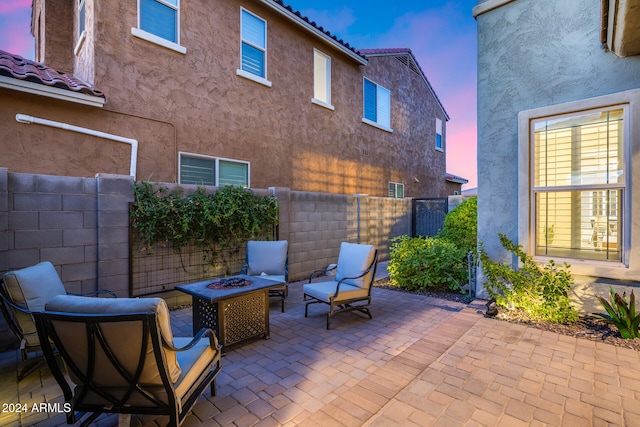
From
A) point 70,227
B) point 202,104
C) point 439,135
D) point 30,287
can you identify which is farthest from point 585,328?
point 439,135

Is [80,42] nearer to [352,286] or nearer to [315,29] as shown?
[315,29]

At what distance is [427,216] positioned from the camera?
11.2 m

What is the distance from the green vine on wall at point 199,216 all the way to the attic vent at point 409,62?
10213 mm

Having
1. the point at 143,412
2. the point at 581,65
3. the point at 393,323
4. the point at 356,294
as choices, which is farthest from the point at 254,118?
the point at 143,412

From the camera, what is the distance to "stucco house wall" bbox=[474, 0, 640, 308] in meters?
4.03

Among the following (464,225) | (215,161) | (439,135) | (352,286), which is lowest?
(352,286)

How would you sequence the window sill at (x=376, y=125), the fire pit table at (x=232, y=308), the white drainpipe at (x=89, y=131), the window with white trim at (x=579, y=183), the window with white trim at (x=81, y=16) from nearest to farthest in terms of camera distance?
the fire pit table at (x=232, y=308), the window with white trim at (x=579, y=183), the white drainpipe at (x=89, y=131), the window with white trim at (x=81, y=16), the window sill at (x=376, y=125)

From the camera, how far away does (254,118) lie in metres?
7.77

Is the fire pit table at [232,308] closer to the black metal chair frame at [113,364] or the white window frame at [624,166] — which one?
the black metal chair frame at [113,364]

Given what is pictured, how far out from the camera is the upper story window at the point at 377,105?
11.5 m

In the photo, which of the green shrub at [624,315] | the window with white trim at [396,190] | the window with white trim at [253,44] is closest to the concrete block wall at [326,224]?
the window with white trim at [396,190]

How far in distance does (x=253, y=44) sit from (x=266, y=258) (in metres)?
5.54

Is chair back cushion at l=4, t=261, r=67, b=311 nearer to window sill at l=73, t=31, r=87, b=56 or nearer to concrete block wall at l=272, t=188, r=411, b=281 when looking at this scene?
concrete block wall at l=272, t=188, r=411, b=281

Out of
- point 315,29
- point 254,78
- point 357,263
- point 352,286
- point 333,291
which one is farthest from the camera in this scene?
point 315,29
